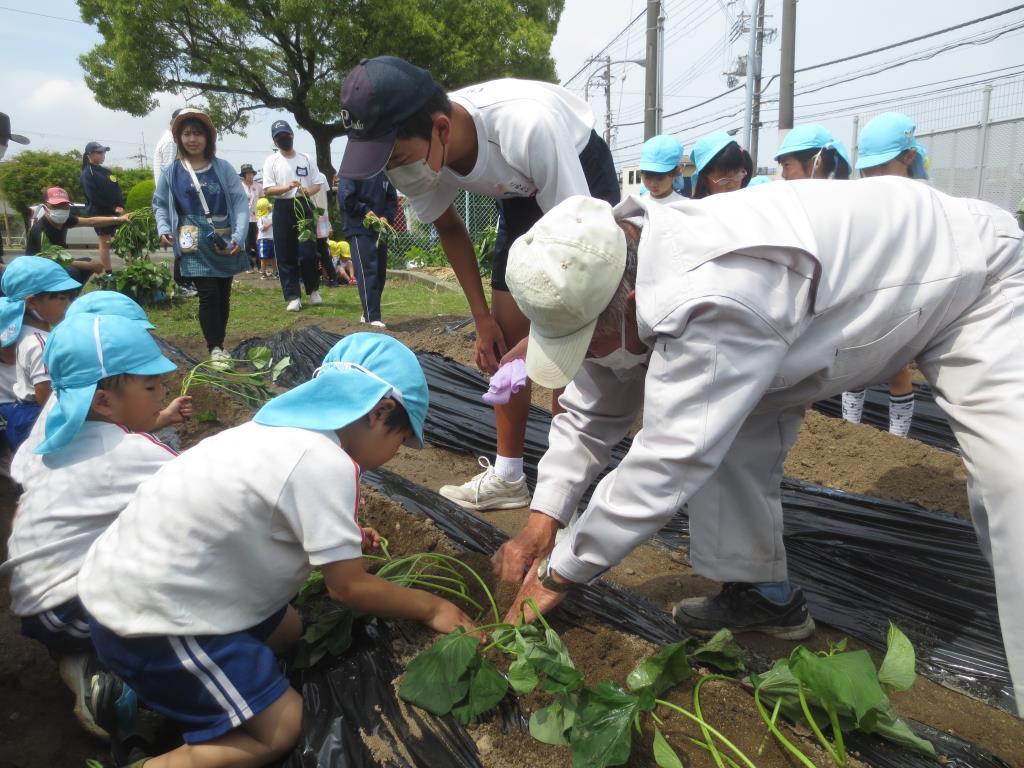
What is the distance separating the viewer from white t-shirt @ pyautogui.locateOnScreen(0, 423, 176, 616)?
183 centimetres

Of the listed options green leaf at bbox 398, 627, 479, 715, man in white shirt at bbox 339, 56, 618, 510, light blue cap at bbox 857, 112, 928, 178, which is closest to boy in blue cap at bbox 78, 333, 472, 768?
green leaf at bbox 398, 627, 479, 715

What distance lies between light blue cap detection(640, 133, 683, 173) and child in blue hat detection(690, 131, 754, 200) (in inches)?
6.9

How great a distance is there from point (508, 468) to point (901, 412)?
2040mm

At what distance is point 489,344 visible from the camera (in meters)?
2.82

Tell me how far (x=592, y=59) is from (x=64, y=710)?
1126 inches

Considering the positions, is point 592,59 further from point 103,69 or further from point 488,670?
point 488,670

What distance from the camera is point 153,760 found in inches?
62.8

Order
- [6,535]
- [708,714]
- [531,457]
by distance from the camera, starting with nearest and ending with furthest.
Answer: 1. [708,714]
2. [6,535]
3. [531,457]

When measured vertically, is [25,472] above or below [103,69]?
below

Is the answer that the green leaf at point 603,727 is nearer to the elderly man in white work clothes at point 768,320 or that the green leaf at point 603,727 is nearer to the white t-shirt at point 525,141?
the elderly man in white work clothes at point 768,320

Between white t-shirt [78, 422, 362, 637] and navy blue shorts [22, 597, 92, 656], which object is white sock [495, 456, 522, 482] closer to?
white t-shirt [78, 422, 362, 637]

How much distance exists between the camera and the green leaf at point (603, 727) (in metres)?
1.31

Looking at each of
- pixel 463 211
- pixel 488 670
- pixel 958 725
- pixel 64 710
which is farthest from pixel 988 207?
pixel 463 211

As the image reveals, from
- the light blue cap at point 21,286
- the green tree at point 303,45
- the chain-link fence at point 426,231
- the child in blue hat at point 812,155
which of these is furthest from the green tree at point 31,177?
the child in blue hat at point 812,155
